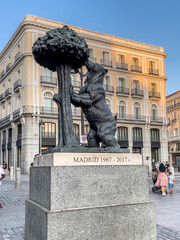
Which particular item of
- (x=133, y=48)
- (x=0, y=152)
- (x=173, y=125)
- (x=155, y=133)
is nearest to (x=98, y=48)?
(x=133, y=48)

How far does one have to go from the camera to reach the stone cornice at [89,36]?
32906 mm

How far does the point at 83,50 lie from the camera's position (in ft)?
15.0

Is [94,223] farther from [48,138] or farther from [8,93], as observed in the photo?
[8,93]

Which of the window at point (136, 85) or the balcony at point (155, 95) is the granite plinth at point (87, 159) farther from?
the balcony at point (155, 95)

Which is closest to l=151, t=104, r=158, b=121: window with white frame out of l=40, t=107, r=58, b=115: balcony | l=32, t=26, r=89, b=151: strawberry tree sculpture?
l=40, t=107, r=58, b=115: balcony

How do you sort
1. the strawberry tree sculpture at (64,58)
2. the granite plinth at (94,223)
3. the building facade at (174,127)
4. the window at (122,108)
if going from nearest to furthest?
the granite plinth at (94,223) → the strawberry tree sculpture at (64,58) → the window at (122,108) → the building facade at (174,127)

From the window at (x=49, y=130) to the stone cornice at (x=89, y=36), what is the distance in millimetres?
11718

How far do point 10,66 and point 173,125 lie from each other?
36413 mm

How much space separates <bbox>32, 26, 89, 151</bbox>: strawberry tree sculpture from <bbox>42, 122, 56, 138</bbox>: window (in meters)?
28.6

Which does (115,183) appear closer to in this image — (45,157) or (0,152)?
(45,157)

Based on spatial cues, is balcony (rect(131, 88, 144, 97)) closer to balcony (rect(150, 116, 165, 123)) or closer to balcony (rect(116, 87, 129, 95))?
balcony (rect(116, 87, 129, 95))

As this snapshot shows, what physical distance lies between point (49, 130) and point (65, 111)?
2911cm

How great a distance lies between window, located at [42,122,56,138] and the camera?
3300 centimetres

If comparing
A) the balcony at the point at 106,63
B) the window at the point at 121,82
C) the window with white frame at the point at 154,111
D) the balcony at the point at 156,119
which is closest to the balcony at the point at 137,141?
the balcony at the point at 156,119
